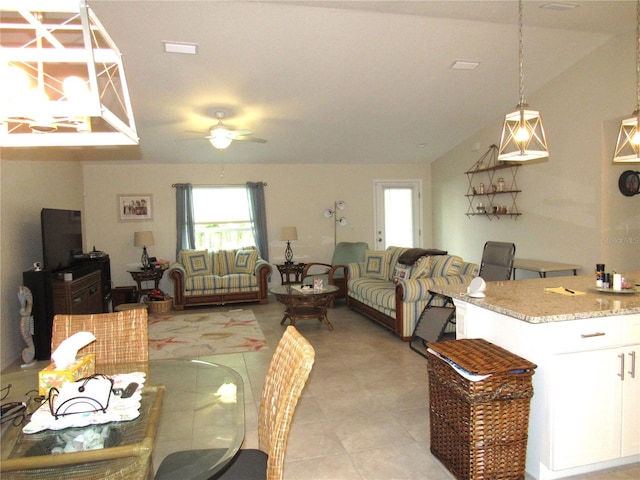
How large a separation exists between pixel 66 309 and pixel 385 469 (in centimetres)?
358

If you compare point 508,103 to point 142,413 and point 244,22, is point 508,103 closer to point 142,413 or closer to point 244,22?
point 244,22

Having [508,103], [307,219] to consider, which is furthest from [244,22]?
[307,219]

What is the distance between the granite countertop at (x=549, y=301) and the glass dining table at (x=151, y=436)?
136cm

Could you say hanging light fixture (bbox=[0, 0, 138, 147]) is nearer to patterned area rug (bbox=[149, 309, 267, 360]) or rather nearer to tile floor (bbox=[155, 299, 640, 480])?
tile floor (bbox=[155, 299, 640, 480])

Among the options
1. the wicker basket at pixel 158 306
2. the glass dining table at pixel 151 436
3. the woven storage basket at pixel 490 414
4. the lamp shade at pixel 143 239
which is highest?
the lamp shade at pixel 143 239

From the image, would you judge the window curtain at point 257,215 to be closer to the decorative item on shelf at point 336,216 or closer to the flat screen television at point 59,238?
the decorative item on shelf at point 336,216

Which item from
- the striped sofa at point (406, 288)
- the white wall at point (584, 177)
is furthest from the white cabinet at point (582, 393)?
the white wall at point (584, 177)

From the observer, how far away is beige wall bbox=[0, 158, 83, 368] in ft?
13.2

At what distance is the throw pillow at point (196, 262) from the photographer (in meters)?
6.65

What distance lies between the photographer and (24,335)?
397 cm

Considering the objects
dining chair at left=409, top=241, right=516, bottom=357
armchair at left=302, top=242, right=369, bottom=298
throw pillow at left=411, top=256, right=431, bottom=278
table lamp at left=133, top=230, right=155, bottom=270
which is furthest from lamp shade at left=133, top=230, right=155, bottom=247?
dining chair at left=409, top=241, right=516, bottom=357

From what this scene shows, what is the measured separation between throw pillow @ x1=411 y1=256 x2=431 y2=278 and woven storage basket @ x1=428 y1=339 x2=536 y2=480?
8.71ft

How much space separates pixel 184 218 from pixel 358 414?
5190mm

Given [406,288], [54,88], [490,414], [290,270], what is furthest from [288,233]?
[54,88]
